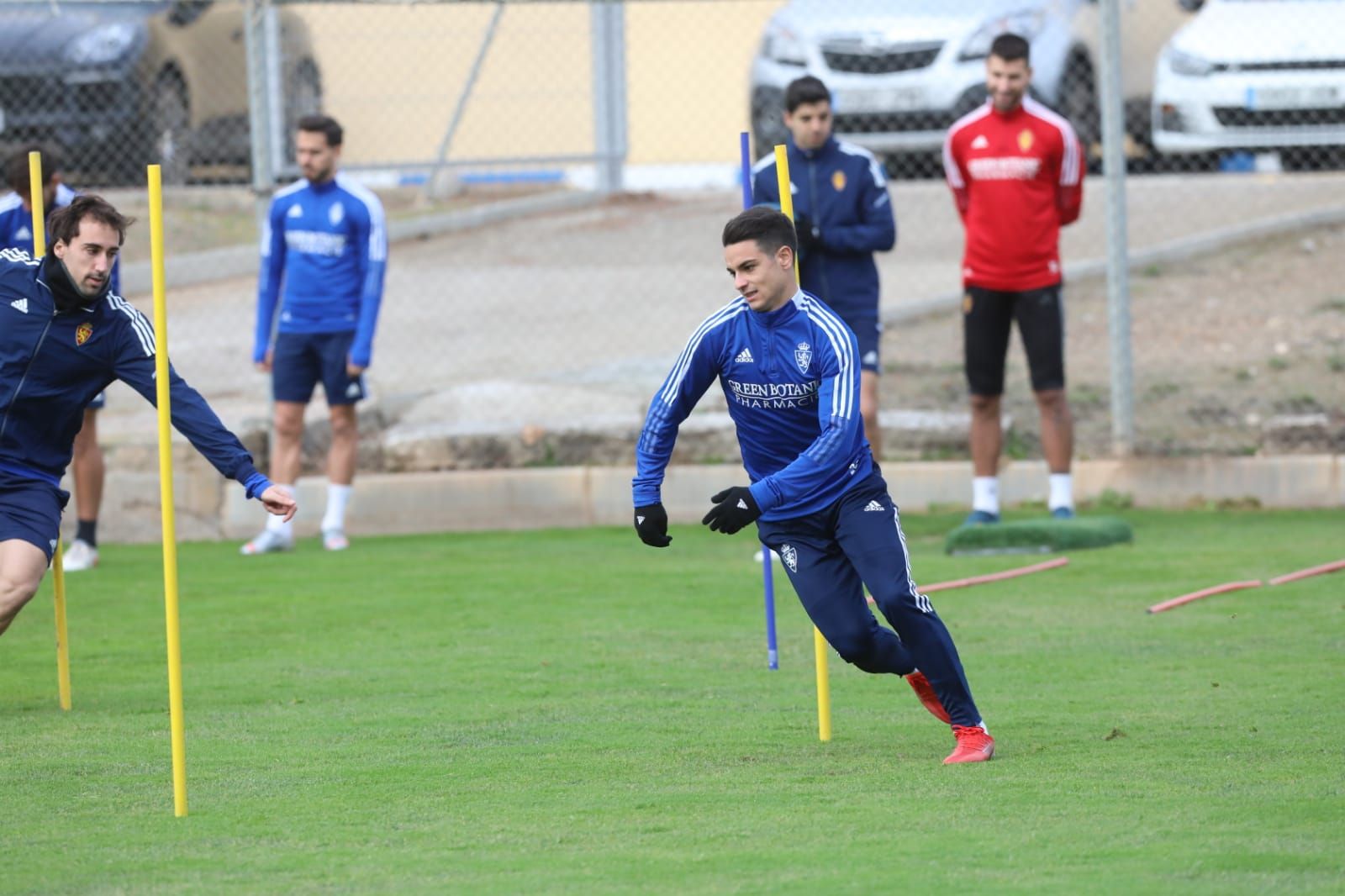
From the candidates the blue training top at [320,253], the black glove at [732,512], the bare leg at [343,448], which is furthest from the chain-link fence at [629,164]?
the black glove at [732,512]

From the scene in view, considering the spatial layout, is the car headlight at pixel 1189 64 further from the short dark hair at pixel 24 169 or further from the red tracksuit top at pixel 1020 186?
the short dark hair at pixel 24 169

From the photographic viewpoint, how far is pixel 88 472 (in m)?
10.2

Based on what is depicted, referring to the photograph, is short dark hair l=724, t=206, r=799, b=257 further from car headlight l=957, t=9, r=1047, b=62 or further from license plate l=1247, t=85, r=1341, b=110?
car headlight l=957, t=9, r=1047, b=62

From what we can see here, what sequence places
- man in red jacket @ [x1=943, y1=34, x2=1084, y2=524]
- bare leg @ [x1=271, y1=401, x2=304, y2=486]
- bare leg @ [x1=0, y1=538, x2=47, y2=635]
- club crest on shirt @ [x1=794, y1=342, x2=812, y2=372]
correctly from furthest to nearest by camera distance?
bare leg @ [x1=271, y1=401, x2=304, y2=486]
man in red jacket @ [x1=943, y1=34, x2=1084, y2=524]
bare leg @ [x1=0, y1=538, x2=47, y2=635]
club crest on shirt @ [x1=794, y1=342, x2=812, y2=372]

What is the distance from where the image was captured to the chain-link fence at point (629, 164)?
40.1 ft

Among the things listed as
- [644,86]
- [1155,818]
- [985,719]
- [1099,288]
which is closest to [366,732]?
[985,719]

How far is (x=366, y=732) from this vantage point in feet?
21.5

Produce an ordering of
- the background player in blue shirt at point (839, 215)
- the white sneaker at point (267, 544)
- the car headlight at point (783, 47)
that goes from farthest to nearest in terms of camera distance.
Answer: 1. the car headlight at point (783, 47)
2. the white sneaker at point (267, 544)
3. the background player in blue shirt at point (839, 215)

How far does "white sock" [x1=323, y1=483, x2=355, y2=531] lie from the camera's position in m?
10.9

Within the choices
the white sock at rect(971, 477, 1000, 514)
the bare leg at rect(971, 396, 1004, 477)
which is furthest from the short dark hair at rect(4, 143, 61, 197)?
the white sock at rect(971, 477, 1000, 514)

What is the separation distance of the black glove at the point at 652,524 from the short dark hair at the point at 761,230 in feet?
2.76

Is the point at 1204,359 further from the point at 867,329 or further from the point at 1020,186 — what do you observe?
the point at 867,329

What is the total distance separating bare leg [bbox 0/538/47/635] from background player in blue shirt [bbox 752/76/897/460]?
4581 millimetres

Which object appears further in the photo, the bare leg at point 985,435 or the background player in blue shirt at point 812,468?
the bare leg at point 985,435
